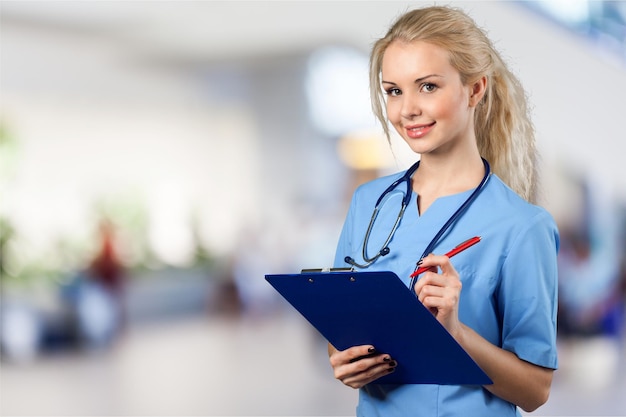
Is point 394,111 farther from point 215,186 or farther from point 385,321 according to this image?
point 215,186

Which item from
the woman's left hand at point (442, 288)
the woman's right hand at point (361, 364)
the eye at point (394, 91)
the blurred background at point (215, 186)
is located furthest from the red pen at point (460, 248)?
the blurred background at point (215, 186)

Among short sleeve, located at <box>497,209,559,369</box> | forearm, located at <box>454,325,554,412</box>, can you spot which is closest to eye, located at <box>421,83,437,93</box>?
short sleeve, located at <box>497,209,559,369</box>

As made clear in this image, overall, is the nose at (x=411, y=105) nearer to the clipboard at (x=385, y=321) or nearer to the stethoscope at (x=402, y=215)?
the stethoscope at (x=402, y=215)

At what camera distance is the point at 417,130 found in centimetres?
119

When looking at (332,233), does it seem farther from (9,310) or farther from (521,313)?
(521,313)

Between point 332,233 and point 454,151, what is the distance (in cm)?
959

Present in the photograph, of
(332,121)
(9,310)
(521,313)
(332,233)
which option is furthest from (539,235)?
(332,121)

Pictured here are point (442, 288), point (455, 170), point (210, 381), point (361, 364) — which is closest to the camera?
point (442, 288)

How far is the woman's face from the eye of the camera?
1.16 meters

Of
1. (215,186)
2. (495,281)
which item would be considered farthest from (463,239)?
(215,186)

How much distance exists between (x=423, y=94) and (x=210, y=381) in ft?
15.9

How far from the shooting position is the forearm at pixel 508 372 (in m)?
1.10

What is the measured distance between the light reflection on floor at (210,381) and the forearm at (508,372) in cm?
356

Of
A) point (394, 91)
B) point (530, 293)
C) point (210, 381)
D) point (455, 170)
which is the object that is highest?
point (394, 91)
